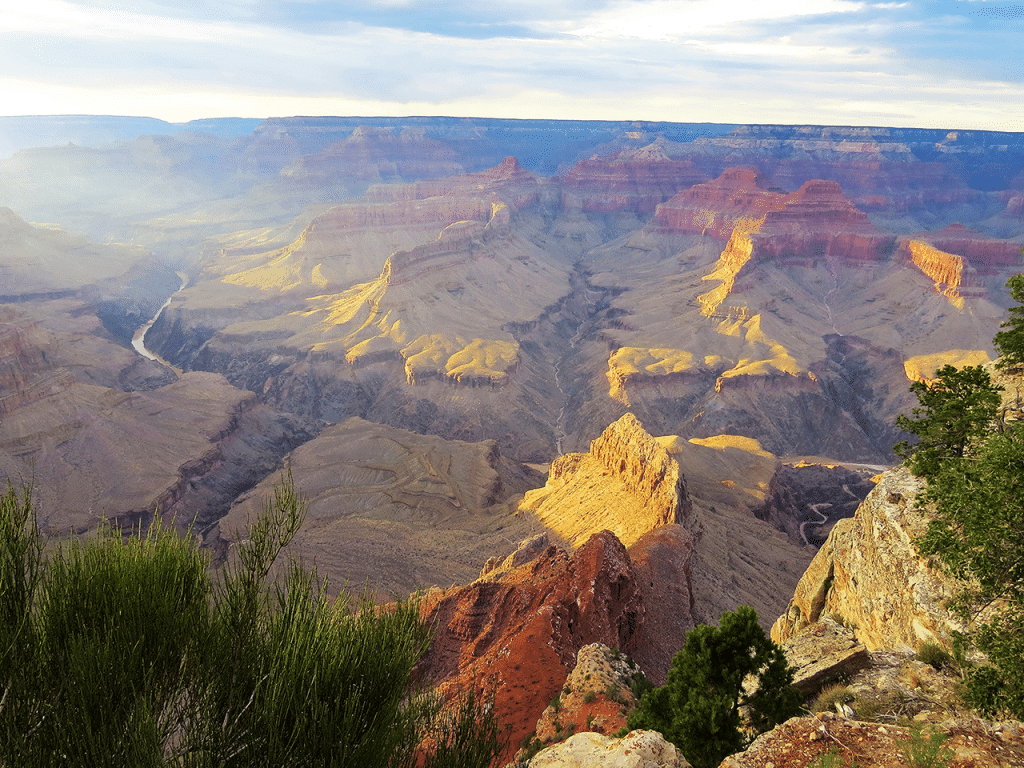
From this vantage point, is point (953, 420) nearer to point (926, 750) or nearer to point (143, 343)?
point (926, 750)

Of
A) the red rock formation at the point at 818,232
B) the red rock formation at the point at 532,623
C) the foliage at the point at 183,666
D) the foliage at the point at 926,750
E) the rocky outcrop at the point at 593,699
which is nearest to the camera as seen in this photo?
the foliage at the point at 183,666

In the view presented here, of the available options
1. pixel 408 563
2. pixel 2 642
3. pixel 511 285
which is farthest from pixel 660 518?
pixel 511 285

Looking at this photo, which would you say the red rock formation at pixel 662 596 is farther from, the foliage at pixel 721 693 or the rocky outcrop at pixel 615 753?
the rocky outcrop at pixel 615 753

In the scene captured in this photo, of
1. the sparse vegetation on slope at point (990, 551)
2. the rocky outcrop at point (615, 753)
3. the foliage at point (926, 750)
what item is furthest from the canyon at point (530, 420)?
the foliage at point (926, 750)

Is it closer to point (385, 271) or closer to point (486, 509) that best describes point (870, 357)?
point (486, 509)

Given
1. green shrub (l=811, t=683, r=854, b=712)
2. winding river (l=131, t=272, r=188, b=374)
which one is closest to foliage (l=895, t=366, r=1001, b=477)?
green shrub (l=811, t=683, r=854, b=712)

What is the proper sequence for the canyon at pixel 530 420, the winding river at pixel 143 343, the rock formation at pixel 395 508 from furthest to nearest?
the winding river at pixel 143 343 → the rock formation at pixel 395 508 → the canyon at pixel 530 420
